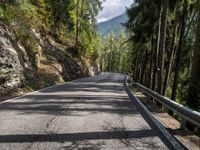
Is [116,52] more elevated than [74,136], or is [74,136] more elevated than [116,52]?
[116,52]

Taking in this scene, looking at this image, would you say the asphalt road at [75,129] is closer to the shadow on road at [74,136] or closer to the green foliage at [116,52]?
the shadow on road at [74,136]

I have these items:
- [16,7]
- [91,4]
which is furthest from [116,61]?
[16,7]

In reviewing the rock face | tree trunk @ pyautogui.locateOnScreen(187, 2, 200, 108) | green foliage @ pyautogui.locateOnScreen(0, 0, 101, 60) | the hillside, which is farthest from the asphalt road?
green foliage @ pyautogui.locateOnScreen(0, 0, 101, 60)

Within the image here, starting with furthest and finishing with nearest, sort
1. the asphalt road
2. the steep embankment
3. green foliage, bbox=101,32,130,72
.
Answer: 1. green foliage, bbox=101,32,130,72
2. the steep embankment
3. the asphalt road

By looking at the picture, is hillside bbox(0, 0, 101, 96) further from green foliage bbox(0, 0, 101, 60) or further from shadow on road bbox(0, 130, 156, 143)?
shadow on road bbox(0, 130, 156, 143)

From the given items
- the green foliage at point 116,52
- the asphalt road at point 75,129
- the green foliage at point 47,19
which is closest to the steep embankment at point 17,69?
the green foliage at point 47,19

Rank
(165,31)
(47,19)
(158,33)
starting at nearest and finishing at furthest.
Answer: (165,31)
(158,33)
(47,19)

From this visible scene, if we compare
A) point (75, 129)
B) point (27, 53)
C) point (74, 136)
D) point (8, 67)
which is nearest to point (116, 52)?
point (27, 53)

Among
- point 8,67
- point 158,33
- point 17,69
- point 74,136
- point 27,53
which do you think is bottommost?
point 74,136

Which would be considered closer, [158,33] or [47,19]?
[158,33]

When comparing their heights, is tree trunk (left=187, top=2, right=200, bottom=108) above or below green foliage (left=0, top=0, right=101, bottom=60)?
below

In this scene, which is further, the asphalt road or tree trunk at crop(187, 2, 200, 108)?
tree trunk at crop(187, 2, 200, 108)

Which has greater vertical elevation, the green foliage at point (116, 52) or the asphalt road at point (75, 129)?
the green foliage at point (116, 52)

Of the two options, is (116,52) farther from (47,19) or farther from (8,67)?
(8,67)
